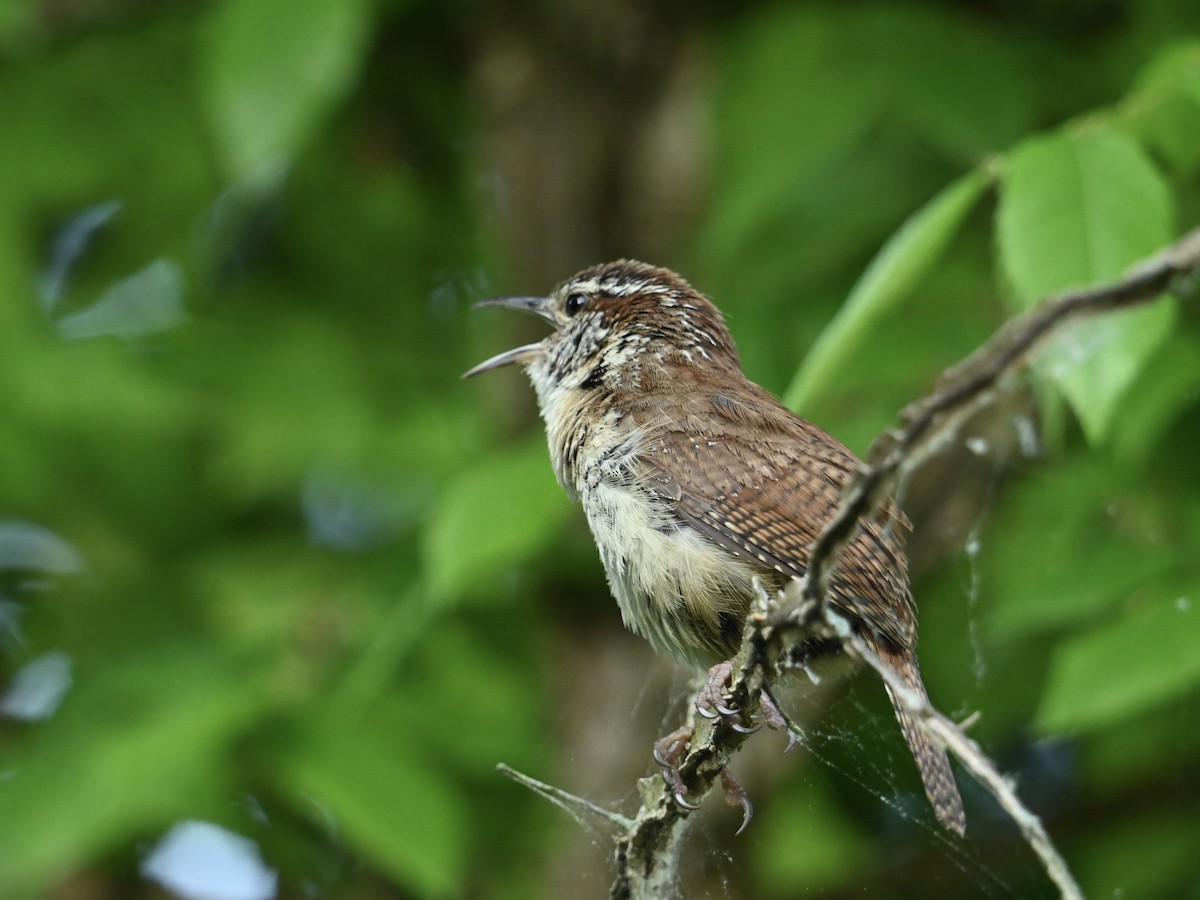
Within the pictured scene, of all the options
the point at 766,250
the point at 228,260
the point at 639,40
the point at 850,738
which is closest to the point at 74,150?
the point at 228,260

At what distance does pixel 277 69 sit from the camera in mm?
3652

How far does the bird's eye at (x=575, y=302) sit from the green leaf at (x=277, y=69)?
807 mm

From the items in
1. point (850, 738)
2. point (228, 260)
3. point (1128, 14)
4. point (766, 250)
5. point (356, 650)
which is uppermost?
point (1128, 14)

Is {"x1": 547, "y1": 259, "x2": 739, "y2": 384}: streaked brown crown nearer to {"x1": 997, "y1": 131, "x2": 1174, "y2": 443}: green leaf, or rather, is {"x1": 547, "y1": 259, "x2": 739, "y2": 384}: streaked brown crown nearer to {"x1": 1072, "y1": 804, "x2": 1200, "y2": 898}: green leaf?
{"x1": 997, "y1": 131, "x2": 1174, "y2": 443}: green leaf

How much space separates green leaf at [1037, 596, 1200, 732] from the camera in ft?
A: 9.85

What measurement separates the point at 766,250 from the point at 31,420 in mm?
2332

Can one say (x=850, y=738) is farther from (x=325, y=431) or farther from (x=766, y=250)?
(x=325, y=431)

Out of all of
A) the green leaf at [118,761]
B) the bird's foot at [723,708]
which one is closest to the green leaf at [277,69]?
the green leaf at [118,761]

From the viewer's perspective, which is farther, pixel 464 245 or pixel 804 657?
pixel 464 245

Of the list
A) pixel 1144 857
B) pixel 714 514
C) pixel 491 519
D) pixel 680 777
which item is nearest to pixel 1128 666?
pixel 714 514

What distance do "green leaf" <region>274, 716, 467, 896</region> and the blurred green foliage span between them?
0.01 meters

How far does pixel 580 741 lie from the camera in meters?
4.70

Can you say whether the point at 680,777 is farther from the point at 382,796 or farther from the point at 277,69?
the point at 277,69

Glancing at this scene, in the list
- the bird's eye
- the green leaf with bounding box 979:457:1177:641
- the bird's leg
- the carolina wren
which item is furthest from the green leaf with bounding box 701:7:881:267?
the bird's leg
